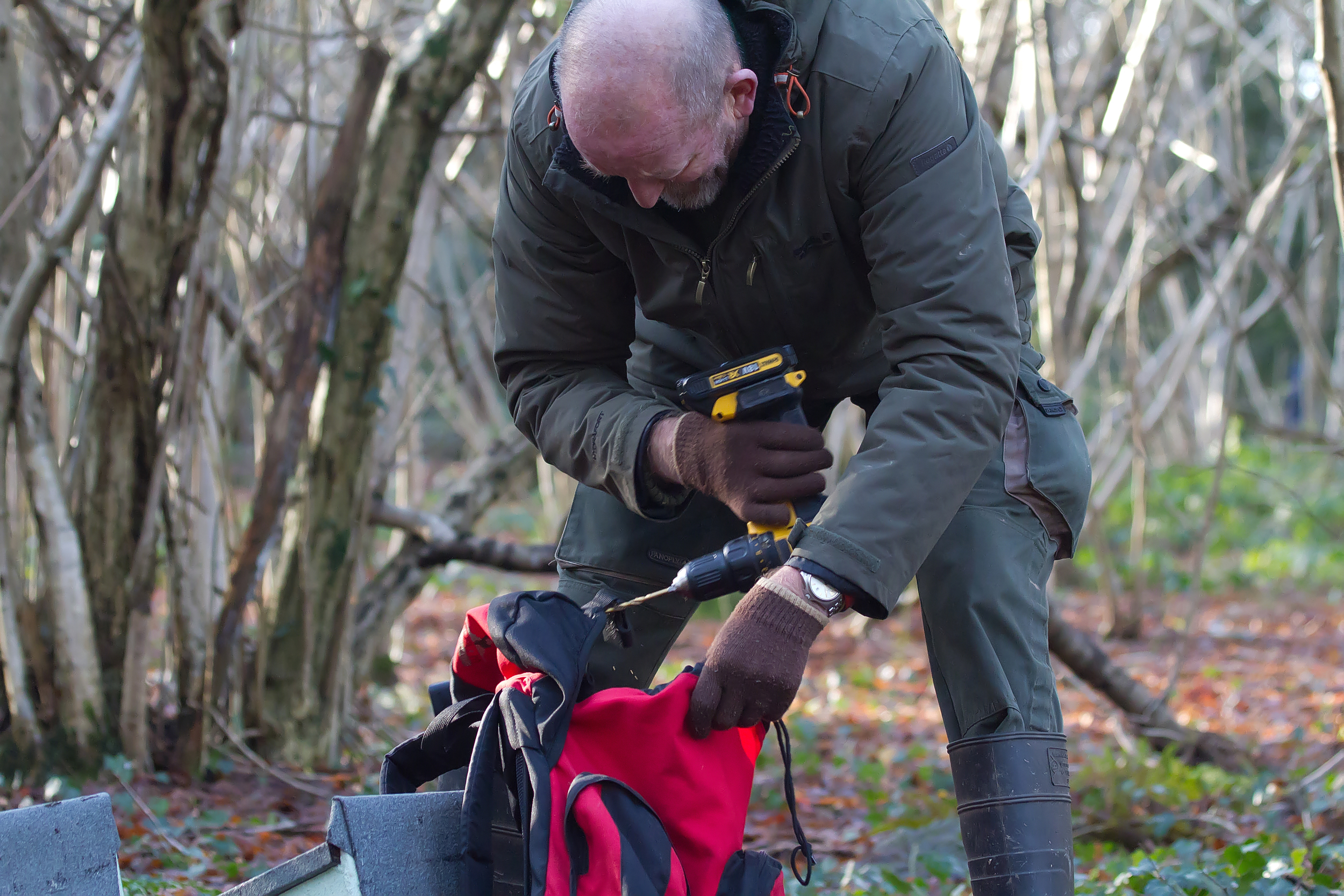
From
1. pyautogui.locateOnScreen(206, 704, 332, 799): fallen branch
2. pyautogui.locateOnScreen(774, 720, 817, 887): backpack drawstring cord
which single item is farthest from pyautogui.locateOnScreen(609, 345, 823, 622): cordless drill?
pyautogui.locateOnScreen(206, 704, 332, 799): fallen branch

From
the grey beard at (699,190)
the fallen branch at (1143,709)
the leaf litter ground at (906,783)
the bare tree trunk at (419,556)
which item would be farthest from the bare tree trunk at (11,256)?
the fallen branch at (1143,709)

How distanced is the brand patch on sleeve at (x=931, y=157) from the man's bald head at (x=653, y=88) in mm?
300

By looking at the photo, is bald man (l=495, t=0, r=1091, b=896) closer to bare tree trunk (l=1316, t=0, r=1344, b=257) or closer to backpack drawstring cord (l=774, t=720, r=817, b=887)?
backpack drawstring cord (l=774, t=720, r=817, b=887)

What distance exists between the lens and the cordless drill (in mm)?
1989

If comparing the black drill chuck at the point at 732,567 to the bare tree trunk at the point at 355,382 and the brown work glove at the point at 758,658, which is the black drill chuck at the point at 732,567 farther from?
the bare tree trunk at the point at 355,382

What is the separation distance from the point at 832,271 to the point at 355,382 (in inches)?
72.6

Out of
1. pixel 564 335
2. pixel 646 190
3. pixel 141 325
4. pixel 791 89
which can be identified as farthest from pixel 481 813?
pixel 141 325

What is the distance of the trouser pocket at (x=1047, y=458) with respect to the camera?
6.88ft

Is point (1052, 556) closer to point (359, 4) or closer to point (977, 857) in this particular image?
point (977, 857)

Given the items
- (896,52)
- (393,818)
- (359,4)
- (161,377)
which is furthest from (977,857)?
(359,4)

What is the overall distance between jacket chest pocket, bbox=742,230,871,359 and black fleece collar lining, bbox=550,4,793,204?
14cm

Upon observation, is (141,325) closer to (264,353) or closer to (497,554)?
(264,353)

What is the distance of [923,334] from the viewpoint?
1943mm

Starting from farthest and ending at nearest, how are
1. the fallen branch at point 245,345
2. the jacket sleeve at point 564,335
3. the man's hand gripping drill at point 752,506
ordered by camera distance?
the fallen branch at point 245,345 < the jacket sleeve at point 564,335 < the man's hand gripping drill at point 752,506
